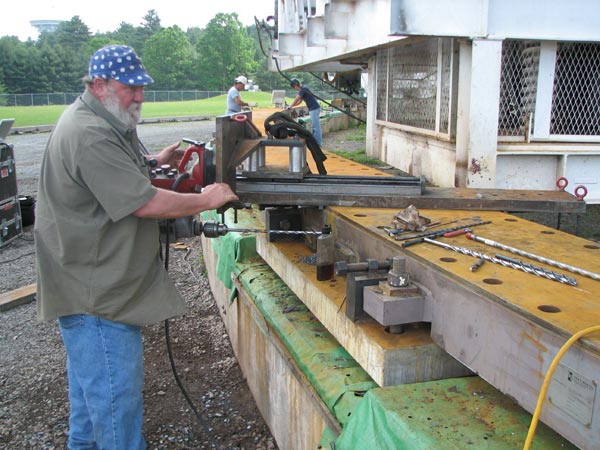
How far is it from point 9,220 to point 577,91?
7668 millimetres

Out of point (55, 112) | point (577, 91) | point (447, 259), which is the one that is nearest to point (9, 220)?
point (577, 91)

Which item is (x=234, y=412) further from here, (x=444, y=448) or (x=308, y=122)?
(x=308, y=122)

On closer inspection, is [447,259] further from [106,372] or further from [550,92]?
[550,92]

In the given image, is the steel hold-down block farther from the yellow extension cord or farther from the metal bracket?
the yellow extension cord

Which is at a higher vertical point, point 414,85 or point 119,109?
point 414,85

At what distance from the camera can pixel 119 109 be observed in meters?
2.92

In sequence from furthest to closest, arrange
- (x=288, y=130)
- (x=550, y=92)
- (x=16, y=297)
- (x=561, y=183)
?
(x=16, y=297) < (x=550, y=92) < (x=561, y=183) < (x=288, y=130)

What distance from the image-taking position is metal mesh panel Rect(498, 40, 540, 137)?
5012mm

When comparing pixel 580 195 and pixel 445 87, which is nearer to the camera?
pixel 580 195

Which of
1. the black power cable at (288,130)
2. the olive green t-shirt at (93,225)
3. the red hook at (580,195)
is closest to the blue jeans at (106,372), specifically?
the olive green t-shirt at (93,225)

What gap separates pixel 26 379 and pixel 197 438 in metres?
1.73

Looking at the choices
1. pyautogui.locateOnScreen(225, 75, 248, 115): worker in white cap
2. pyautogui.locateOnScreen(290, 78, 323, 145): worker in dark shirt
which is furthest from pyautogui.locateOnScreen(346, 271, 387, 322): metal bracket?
pyautogui.locateOnScreen(225, 75, 248, 115): worker in white cap

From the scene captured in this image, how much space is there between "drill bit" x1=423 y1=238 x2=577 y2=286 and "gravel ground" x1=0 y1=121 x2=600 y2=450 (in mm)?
2145

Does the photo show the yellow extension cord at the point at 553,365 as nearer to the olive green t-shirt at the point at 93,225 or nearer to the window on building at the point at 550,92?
the olive green t-shirt at the point at 93,225
